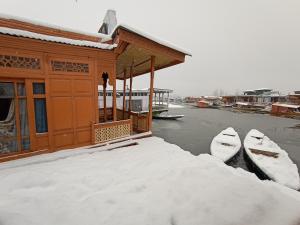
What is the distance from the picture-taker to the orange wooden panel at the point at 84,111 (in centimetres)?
576

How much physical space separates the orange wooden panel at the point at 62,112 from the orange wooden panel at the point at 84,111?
23 cm

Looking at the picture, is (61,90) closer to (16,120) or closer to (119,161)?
(16,120)

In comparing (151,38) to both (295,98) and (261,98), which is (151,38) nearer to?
(295,98)

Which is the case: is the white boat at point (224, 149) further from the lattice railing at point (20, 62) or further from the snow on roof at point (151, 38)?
the lattice railing at point (20, 62)

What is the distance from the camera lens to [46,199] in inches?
118

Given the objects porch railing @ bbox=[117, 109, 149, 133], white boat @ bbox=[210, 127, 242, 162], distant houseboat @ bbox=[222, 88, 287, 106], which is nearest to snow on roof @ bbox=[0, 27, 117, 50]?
porch railing @ bbox=[117, 109, 149, 133]

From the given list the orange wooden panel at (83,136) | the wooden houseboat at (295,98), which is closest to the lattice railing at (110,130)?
the orange wooden panel at (83,136)

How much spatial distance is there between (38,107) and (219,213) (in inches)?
223

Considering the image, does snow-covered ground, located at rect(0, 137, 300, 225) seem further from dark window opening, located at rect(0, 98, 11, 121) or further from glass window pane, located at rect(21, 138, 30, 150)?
dark window opening, located at rect(0, 98, 11, 121)

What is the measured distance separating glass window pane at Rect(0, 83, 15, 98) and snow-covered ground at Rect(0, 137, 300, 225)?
1976 mm

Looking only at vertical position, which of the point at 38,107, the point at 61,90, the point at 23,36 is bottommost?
the point at 38,107

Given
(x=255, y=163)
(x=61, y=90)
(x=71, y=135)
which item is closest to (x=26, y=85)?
(x=61, y=90)

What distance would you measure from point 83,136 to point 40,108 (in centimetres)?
170

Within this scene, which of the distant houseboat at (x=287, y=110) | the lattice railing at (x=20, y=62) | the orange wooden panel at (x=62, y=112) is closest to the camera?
the lattice railing at (x=20, y=62)
